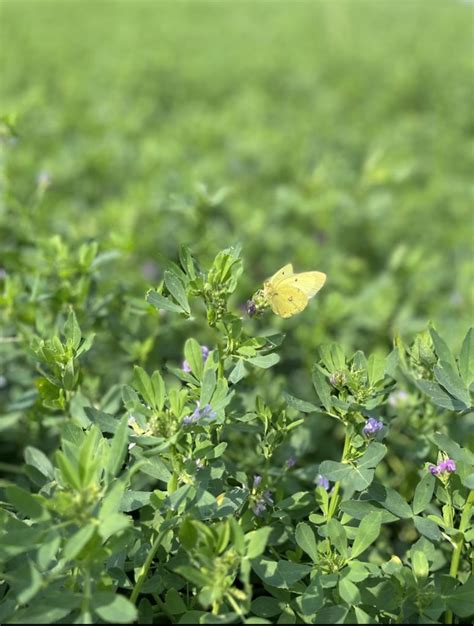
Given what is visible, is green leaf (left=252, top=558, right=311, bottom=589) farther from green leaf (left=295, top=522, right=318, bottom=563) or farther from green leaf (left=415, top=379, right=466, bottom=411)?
green leaf (left=415, top=379, right=466, bottom=411)

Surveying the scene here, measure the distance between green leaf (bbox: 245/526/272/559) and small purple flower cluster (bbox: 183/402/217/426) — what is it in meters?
0.20

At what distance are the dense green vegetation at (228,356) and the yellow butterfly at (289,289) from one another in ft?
0.25

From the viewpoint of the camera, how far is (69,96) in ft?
16.2

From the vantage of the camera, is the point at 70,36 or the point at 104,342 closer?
the point at 104,342

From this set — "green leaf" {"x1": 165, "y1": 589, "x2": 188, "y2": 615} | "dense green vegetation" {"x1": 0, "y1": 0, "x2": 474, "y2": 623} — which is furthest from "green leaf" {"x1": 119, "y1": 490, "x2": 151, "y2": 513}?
"green leaf" {"x1": 165, "y1": 589, "x2": 188, "y2": 615}

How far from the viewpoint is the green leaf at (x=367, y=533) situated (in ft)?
3.84

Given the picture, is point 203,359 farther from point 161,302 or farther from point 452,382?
point 452,382

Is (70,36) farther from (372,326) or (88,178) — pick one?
(372,326)

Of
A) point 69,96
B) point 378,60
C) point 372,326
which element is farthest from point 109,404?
point 378,60

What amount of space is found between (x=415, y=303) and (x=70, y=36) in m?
6.72

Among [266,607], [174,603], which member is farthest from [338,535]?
[174,603]

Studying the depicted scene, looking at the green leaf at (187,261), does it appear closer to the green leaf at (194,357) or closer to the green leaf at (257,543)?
the green leaf at (194,357)

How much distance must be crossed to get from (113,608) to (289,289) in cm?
64

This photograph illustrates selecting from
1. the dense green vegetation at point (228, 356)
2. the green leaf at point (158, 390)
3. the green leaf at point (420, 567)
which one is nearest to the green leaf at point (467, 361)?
the dense green vegetation at point (228, 356)
